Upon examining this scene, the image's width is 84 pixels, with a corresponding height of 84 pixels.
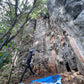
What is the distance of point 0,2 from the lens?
531 centimetres

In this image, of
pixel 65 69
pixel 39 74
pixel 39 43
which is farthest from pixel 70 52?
pixel 39 43

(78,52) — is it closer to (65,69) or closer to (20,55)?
(65,69)

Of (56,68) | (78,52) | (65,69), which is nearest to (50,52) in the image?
(56,68)

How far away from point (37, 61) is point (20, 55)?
273 centimetres

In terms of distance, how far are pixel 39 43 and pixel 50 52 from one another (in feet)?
6.47

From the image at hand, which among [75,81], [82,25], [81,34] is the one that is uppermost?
[82,25]

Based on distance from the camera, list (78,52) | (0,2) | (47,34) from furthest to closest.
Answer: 1. (47,34)
2. (0,2)
3. (78,52)

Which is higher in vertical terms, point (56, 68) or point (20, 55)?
point (20, 55)

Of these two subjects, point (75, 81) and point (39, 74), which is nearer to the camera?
point (75, 81)

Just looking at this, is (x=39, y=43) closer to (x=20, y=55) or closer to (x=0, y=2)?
(x=20, y=55)

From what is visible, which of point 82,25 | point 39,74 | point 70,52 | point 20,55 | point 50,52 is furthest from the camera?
point 20,55

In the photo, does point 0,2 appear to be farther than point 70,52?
No

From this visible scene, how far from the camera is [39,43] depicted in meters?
9.55

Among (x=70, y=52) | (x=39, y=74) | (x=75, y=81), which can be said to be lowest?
(x=75, y=81)
